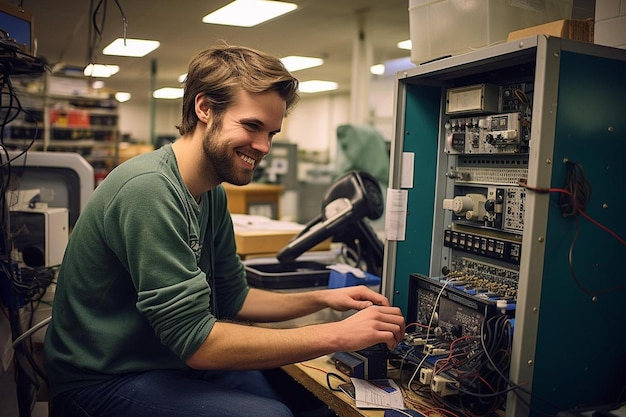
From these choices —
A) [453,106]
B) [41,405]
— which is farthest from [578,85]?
[41,405]

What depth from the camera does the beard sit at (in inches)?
50.4

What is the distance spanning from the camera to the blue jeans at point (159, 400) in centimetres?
116

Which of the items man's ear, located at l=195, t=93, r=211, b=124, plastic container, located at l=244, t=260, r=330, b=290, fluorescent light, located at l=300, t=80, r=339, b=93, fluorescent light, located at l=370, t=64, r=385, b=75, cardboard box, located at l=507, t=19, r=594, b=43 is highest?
fluorescent light, located at l=300, t=80, r=339, b=93

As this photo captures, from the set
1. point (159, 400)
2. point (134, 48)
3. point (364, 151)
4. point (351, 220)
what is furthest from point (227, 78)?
point (134, 48)

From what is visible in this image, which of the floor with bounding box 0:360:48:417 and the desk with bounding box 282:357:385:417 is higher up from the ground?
the desk with bounding box 282:357:385:417

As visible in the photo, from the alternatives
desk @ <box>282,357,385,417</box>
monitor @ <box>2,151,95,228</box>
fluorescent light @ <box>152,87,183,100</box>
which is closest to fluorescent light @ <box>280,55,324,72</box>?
fluorescent light @ <box>152,87,183,100</box>

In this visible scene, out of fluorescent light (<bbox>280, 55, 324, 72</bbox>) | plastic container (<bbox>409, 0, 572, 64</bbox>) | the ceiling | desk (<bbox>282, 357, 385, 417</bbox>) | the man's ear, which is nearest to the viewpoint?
desk (<bbox>282, 357, 385, 417</bbox>)

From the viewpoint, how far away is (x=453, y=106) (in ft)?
4.84

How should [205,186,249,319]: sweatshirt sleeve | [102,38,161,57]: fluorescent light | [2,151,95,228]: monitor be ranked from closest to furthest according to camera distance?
[205,186,249,319]: sweatshirt sleeve < [2,151,95,228]: monitor < [102,38,161,57]: fluorescent light

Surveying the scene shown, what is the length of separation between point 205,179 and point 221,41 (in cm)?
42

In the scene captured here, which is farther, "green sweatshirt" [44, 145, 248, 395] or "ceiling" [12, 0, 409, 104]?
"ceiling" [12, 0, 409, 104]

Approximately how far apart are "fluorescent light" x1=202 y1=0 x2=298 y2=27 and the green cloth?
48.3 inches

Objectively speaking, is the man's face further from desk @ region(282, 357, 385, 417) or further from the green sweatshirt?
desk @ region(282, 357, 385, 417)

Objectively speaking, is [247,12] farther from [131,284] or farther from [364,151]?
[131,284]
